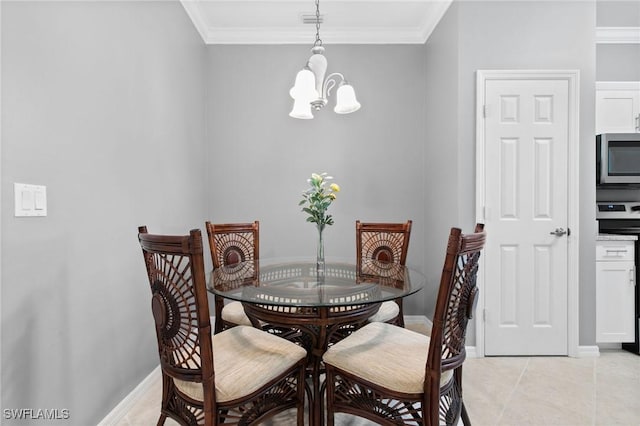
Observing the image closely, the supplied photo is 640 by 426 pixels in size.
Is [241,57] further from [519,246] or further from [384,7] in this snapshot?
[519,246]

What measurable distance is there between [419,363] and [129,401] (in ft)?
5.68

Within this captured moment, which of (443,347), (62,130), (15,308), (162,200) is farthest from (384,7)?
(15,308)

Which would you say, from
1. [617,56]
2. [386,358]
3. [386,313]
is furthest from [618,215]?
[386,358]

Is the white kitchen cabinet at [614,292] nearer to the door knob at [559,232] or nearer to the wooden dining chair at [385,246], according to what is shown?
the door knob at [559,232]

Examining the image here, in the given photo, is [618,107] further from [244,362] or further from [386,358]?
[244,362]

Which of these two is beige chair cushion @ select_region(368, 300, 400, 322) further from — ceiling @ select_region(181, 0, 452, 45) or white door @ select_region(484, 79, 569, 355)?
ceiling @ select_region(181, 0, 452, 45)

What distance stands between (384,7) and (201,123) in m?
2.01

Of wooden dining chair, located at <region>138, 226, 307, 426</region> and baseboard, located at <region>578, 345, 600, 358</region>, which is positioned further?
baseboard, located at <region>578, 345, 600, 358</region>

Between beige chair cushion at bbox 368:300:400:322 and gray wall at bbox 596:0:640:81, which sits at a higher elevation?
gray wall at bbox 596:0:640:81

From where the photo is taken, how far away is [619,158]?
2785mm

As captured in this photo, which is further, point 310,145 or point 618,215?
point 310,145

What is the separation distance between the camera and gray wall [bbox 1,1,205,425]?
1.21m

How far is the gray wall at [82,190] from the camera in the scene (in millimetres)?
1213

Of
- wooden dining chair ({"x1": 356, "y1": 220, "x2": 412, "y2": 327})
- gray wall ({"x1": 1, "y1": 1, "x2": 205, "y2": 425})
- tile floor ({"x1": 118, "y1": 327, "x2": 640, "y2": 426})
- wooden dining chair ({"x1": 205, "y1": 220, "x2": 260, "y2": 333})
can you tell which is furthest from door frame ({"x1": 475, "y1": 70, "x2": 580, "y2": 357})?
gray wall ({"x1": 1, "y1": 1, "x2": 205, "y2": 425})
